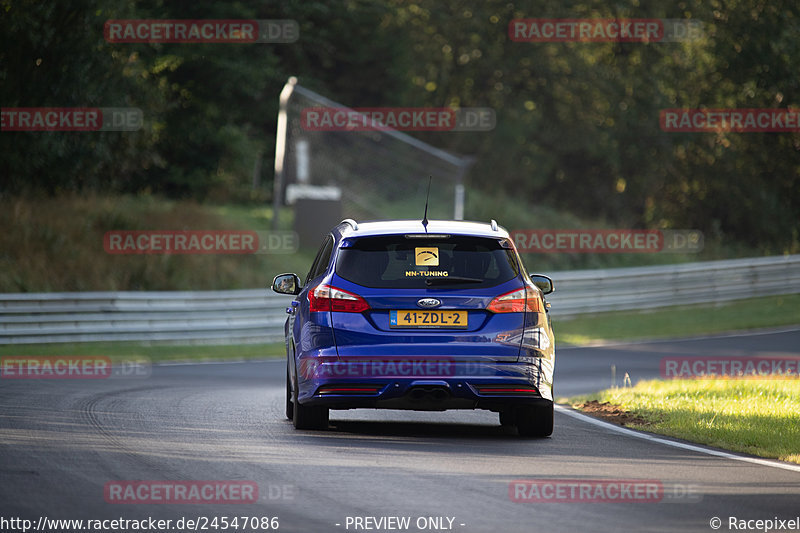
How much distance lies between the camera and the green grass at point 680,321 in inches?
1241

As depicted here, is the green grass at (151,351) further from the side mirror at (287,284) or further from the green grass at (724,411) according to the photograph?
the side mirror at (287,284)

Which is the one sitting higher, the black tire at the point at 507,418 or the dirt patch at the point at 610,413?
the black tire at the point at 507,418

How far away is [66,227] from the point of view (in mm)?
31438

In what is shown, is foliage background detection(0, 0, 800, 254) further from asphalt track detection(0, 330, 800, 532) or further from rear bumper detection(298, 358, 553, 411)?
rear bumper detection(298, 358, 553, 411)

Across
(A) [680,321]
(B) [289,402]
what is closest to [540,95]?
(A) [680,321]

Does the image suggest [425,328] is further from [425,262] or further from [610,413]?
[610,413]

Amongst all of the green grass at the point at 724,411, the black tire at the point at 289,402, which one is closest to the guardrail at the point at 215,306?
the green grass at the point at 724,411

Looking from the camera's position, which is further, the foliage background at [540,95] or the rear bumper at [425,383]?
the foliage background at [540,95]

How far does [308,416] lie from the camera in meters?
11.1

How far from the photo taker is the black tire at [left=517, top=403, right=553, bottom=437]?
11086mm

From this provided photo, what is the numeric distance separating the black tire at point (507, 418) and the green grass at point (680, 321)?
17623 mm

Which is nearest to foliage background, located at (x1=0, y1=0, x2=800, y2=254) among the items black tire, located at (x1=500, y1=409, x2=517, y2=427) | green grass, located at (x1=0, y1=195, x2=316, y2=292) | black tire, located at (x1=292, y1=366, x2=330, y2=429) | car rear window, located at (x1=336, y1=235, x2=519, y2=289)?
green grass, located at (x1=0, y1=195, x2=316, y2=292)

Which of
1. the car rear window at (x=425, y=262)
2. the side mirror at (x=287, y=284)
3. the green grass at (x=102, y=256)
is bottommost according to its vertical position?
the side mirror at (x=287, y=284)

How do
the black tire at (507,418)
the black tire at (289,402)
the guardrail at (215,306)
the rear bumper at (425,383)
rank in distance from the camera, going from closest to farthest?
the rear bumper at (425,383) → the black tire at (289,402) → the black tire at (507,418) → the guardrail at (215,306)
